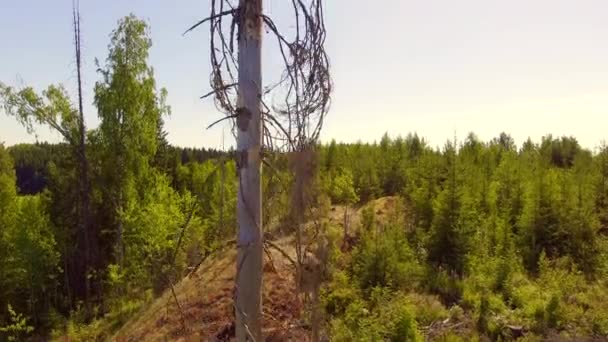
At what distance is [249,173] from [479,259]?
11243 mm

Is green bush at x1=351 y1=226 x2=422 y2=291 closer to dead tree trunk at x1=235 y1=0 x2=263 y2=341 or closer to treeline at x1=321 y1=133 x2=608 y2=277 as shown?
treeline at x1=321 y1=133 x2=608 y2=277

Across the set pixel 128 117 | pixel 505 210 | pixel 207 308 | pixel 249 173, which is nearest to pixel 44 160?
pixel 128 117

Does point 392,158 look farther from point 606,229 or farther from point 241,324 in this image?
point 241,324

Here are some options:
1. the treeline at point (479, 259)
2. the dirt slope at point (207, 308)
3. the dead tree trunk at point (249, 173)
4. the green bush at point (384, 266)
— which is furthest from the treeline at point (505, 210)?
the dead tree trunk at point (249, 173)

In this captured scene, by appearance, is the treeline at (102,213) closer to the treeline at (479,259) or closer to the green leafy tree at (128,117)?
the green leafy tree at (128,117)

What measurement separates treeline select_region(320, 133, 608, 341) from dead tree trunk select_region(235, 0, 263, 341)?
608 centimetres

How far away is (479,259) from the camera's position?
478 inches

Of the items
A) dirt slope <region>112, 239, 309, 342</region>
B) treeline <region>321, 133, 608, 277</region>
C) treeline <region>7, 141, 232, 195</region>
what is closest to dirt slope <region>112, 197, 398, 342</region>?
dirt slope <region>112, 239, 309, 342</region>

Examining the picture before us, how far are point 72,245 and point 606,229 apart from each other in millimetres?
19549

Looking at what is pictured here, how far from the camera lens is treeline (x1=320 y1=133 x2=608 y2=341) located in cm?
928

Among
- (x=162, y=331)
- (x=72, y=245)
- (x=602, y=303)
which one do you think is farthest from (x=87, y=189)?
(x=602, y=303)

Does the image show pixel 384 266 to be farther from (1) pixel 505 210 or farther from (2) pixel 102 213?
(2) pixel 102 213

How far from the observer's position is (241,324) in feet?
6.95

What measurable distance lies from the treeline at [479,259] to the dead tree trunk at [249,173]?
239 inches
